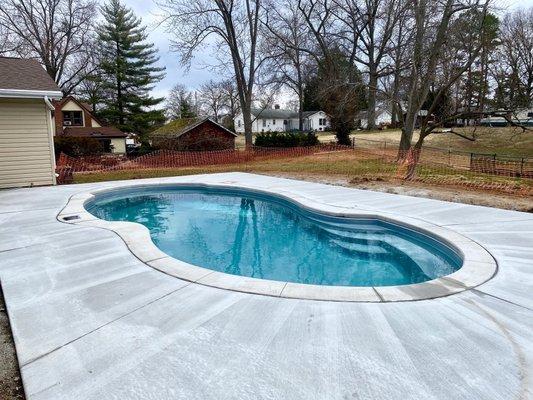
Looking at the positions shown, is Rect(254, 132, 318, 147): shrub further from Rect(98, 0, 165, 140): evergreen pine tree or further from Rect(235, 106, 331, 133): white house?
Rect(235, 106, 331, 133): white house

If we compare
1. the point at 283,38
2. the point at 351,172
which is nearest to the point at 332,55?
the point at 283,38

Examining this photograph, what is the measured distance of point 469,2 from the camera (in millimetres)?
13875

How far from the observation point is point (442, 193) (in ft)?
30.0

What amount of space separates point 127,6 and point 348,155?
2609 centimetres

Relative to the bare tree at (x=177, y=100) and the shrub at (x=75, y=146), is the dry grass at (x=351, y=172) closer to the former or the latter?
the shrub at (x=75, y=146)

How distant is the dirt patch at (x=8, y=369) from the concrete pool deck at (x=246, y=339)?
0.06m

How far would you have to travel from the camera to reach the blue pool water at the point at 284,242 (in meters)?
5.30

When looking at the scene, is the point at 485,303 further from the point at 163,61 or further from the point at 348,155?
the point at 163,61

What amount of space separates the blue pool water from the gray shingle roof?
363 cm

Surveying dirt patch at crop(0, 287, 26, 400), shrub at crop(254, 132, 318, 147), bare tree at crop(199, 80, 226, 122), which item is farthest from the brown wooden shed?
bare tree at crop(199, 80, 226, 122)

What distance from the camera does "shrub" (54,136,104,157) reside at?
1823 cm

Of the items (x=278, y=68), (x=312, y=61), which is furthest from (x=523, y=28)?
(x=278, y=68)

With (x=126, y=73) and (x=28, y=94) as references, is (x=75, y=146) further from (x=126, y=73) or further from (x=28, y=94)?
(x=126, y=73)

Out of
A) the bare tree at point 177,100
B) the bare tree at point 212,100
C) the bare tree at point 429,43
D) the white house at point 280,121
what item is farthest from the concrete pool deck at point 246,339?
the white house at point 280,121
